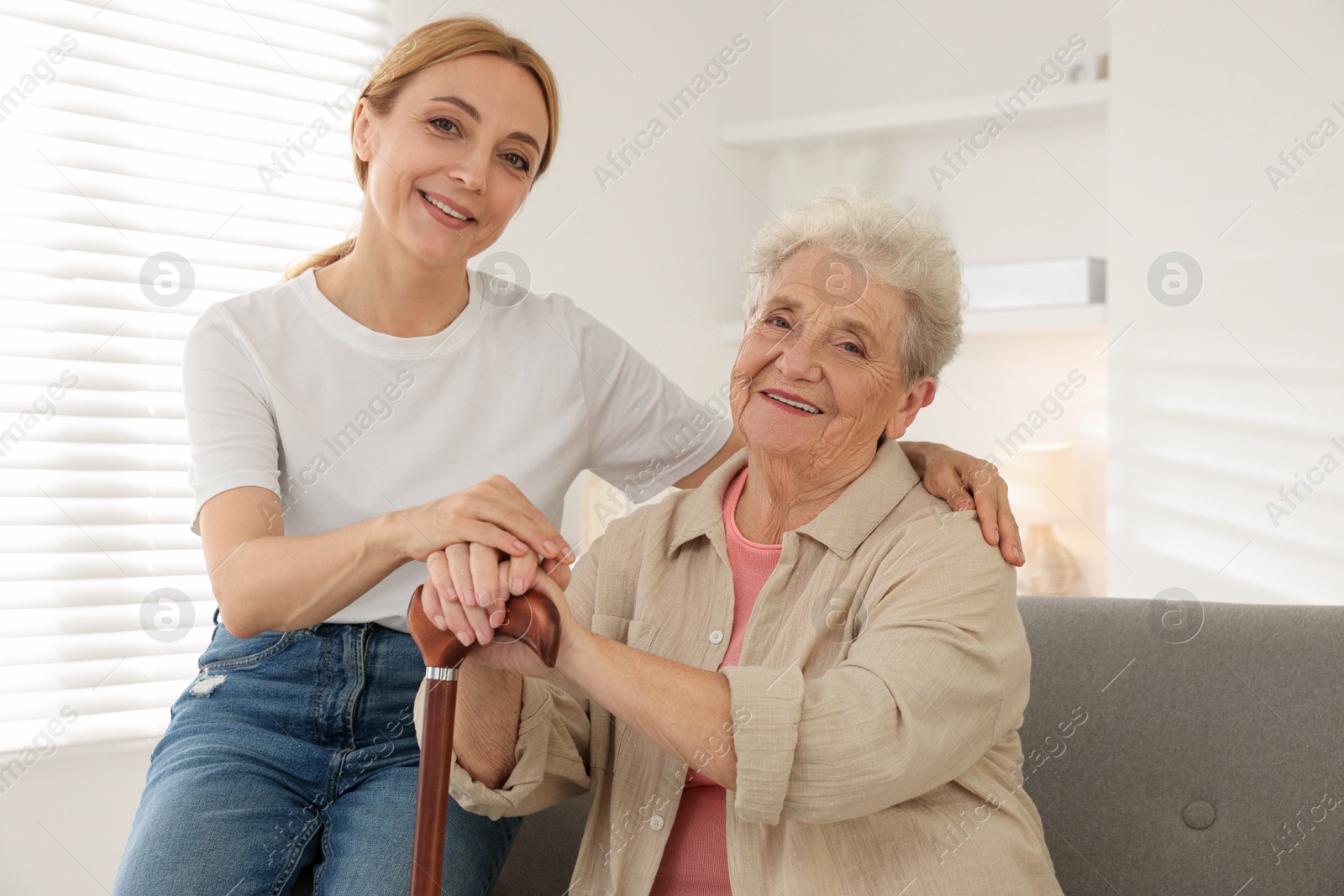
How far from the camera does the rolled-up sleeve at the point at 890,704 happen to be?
1.14 meters

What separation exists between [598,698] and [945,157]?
354 cm

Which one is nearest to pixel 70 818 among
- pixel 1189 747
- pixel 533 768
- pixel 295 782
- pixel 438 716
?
pixel 295 782

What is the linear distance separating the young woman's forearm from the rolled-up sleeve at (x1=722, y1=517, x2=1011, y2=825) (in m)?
0.46

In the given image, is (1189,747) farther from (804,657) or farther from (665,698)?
(665,698)

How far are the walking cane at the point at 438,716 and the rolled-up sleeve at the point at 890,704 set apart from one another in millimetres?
215

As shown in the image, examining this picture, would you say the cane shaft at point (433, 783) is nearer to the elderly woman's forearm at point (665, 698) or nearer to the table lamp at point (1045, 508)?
the elderly woman's forearm at point (665, 698)

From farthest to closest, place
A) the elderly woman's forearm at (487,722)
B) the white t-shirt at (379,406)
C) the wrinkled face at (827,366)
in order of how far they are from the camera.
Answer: the white t-shirt at (379,406)
the wrinkled face at (827,366)
the elderly woman's forearm at (487,722)

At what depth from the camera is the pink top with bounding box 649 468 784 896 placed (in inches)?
54.8

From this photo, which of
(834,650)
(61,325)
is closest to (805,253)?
(834,650)

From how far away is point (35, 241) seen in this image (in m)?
2.72

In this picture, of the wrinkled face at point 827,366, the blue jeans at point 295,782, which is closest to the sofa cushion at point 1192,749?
the wrinkled face at point 827,366

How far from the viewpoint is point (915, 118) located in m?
4.04

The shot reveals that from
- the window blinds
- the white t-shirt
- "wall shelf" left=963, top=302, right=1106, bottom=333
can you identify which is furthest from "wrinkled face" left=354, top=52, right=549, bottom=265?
"wall shelf" left=963, top=302, right=1106, bottom=333

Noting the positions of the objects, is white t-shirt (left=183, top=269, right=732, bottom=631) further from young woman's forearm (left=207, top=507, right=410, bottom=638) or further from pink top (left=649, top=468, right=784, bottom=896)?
pink top (left=649, top=468, right=784, bottom=896)
